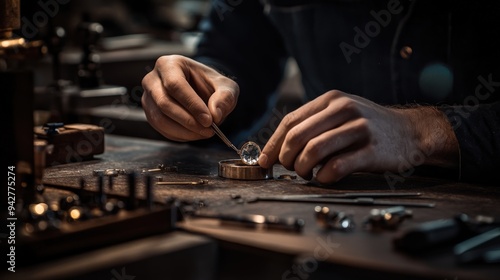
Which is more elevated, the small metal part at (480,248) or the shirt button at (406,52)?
the shirt button at (406,52)

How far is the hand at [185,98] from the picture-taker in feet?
6.64

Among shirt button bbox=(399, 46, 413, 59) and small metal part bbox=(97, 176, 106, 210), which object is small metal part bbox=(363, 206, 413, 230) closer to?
small metal part bbox=(97, 176, 106, 210)

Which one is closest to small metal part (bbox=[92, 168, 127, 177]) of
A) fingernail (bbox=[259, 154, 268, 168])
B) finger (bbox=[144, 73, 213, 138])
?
finger (bbox=[144, 73, 213, 138])

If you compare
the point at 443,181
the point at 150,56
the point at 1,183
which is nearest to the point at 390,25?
the point at 443,181

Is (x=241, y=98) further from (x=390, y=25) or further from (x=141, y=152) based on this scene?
(x=141, y=152)

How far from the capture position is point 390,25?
9.26ft

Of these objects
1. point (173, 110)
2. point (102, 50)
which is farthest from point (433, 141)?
point (102, 50)

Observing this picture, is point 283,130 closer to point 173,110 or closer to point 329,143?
point 329,143

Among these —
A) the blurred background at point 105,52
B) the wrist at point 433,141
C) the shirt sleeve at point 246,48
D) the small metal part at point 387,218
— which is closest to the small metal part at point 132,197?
the small metal part at point 387,218

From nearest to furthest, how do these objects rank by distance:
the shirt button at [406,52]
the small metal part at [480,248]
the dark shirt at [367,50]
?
the small metal part at [480,248] < the dark shirt at [367,50] < the shirt button at [406,52]

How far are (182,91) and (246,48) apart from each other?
1277 millimetres

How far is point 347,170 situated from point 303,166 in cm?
11

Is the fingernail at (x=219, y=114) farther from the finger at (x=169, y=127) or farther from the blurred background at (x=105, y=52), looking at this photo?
the blurred background at (x=105, y=52)

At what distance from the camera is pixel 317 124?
1.80m
